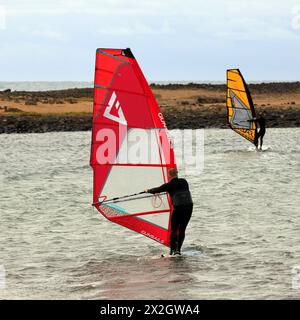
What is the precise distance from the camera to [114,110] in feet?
43.4

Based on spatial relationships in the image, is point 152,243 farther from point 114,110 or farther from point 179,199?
point 114,110

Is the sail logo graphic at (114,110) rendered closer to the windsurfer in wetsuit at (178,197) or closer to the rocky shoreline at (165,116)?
the windsurfer in wetsuit at (178,197)

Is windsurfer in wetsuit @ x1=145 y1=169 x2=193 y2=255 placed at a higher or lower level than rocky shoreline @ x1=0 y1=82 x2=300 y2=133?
lower

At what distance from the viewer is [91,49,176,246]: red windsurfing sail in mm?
13094

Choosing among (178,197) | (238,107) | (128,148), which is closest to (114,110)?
(128,148)

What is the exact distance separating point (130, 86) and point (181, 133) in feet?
103

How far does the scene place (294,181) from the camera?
24.4 meters

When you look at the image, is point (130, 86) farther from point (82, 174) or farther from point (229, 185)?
point (82, 174)

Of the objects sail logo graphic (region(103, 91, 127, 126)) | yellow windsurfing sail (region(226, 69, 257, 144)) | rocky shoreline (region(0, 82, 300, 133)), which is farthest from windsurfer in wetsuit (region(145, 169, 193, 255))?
rocky shoreline (region(0, 82, 300, 133))

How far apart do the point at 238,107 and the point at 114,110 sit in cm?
2012

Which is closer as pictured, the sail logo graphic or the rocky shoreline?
the sail logo graphic

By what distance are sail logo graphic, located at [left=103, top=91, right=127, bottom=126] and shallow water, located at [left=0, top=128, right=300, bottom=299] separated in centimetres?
247

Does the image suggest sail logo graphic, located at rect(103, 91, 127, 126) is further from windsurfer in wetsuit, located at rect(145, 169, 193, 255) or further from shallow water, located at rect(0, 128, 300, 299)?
shallow water, located at rect(0, 128, 300, 299)

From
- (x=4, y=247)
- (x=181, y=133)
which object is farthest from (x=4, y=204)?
(x=181, y=133)
